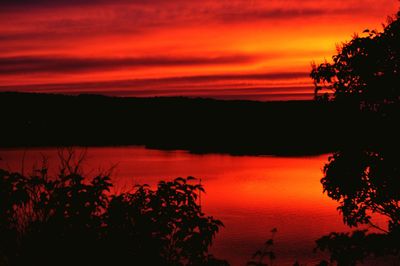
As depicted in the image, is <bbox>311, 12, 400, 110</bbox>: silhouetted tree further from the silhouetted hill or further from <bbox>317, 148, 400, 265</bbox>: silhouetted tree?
the silhouetted hill

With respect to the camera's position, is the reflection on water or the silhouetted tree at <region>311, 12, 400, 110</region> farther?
the reflection on water

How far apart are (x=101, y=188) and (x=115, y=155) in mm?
97382

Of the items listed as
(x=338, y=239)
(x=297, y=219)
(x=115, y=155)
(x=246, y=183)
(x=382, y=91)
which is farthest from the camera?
(x=115, y=155)

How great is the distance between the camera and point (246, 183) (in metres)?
67.1

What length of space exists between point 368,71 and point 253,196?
121 ft

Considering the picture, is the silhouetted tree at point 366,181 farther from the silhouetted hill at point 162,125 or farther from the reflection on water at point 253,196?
the silhouetted hill at point 162,125

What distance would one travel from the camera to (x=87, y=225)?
7.18 metres

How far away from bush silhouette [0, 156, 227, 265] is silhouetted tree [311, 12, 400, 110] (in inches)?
537

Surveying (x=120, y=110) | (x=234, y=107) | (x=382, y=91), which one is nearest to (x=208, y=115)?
(x=234, y=107)

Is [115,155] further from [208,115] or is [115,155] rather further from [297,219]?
[297,219]

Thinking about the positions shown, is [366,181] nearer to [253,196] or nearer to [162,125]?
[253,196]

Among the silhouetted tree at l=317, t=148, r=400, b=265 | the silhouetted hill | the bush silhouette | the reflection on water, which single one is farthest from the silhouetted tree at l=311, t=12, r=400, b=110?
the silhouetted hill

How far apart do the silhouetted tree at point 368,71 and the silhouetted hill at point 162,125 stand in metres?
92.0

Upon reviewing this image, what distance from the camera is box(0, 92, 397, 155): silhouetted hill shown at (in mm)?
119812
